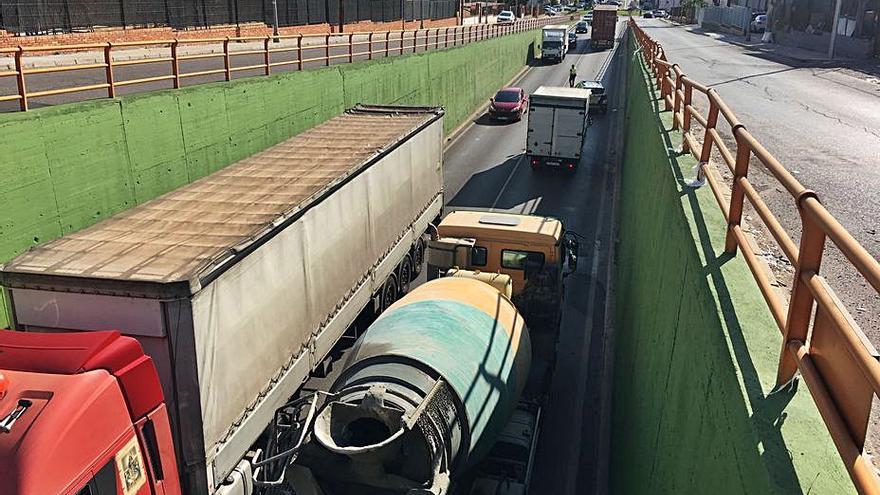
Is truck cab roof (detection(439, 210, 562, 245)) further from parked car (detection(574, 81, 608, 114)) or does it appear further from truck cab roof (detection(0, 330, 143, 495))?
parked car (detection(574, 81, 608, 114))

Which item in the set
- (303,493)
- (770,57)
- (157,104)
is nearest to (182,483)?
(303,493)

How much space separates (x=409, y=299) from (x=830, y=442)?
696 cm

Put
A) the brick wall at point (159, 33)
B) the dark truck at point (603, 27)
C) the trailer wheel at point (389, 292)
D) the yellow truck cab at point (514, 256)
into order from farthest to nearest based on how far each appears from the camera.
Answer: the dark truck at point (603, 27) → the brick wall at point (159, 33) → the trailer wheel at point (389, 292) → the yellow truck cab at point (514, 256)

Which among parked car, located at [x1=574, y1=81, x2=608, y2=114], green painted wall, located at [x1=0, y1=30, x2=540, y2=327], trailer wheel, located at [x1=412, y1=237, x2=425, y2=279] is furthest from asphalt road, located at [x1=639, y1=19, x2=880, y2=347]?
green painted wall, located at [x1=0, y1=30, x2=540, y2=327]

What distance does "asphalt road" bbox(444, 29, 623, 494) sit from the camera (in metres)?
A: 11.6

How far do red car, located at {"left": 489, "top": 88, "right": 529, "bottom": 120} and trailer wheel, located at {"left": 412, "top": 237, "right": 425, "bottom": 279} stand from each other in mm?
22970

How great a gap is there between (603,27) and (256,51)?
70.5 metres

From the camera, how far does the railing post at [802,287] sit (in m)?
3.33

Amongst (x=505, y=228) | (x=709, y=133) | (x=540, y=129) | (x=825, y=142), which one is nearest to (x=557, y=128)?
(x=540, y=129)

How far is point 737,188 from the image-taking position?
538cm

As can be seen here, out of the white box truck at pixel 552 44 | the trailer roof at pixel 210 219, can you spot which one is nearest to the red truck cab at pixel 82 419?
the trailer roof at pixel 210 219

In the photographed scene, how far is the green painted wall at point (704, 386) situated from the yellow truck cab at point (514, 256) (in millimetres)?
2529

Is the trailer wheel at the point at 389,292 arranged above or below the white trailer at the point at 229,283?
below

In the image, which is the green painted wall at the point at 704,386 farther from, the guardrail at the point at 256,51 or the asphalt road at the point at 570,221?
the guardrail at the point at 256,51
